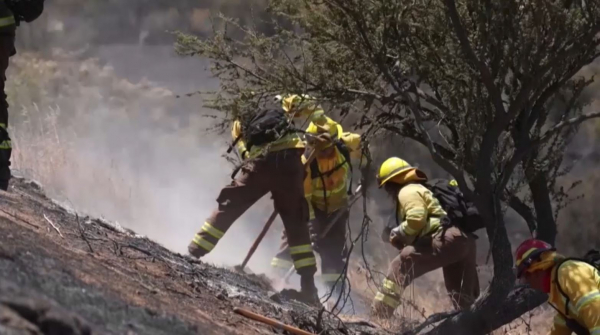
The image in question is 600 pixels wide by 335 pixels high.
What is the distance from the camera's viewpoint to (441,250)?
20.7 feet

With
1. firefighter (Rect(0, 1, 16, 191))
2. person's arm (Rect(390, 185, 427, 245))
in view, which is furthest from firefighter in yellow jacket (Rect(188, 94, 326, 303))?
firefighter (Rect(0, 1, 16, 191))

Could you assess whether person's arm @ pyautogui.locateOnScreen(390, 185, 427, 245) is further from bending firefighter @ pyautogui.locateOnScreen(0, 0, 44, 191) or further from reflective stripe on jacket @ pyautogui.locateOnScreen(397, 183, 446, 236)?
A: bending firefighter @ pyautogui.locateOnScreen(0, 0, 44, 191)

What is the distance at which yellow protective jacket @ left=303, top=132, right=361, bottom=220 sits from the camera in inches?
312

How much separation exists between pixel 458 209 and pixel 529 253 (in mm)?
1620

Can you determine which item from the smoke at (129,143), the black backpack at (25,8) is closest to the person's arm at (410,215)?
the smoke at (129,143)

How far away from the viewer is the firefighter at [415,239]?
246 inches

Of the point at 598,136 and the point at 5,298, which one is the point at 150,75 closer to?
the point at 598,136

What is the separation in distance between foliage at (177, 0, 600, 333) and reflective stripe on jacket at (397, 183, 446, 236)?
0.72m

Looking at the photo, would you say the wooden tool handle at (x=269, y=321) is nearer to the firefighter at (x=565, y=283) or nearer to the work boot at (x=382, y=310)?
the firefighter at (x=565, y=283)

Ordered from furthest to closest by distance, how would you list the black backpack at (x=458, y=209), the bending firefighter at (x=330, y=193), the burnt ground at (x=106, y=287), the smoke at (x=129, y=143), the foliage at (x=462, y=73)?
the smoke at (x=129, y=143), the bending firefighter at (x=330, y=193), the black backpack at (x=458, y=209), the foliage at (x=462, y=73), the burnt ground at (x=106, y=287)

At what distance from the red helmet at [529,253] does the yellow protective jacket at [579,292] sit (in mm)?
151

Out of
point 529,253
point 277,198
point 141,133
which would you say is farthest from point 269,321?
point 141,133

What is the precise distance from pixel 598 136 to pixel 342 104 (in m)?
7.57

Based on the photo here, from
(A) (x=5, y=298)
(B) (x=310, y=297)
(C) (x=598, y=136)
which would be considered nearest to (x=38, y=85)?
(C) (x=598, y=136)
